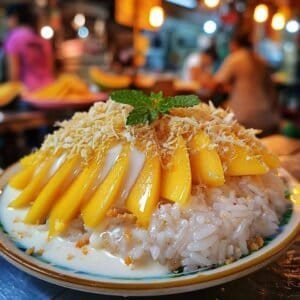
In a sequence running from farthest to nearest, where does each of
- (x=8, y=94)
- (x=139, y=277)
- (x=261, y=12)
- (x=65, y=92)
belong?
1. (x=261, y=12)
2. (x=65, y=92)
3. (x=8, y=94)
4. (x=139, y=277)

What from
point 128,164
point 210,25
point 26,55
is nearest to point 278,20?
point 210,25

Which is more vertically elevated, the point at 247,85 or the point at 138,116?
the point at 138,116

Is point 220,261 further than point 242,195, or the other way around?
point 242,195

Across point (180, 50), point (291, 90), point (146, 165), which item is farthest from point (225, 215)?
point (180, 50)

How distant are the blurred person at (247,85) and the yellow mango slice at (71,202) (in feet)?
10.5

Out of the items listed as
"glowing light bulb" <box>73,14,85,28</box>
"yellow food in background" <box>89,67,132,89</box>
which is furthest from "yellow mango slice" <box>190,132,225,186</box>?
"glowing light bulb" <box>73,14,85,28</box>

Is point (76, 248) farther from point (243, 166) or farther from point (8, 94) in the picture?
point (8, 94)

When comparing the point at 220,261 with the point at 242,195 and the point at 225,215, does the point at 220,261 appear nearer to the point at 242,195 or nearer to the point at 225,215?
the point at 225,215

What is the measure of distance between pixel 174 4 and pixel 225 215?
683 centimetres

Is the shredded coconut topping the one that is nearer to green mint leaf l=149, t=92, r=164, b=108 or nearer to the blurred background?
green mint leaf l=149, t=92, r=164, b=108

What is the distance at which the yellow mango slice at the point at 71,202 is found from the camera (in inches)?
40.4

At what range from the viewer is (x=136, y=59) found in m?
5.38

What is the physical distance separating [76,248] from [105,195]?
0.14 metres

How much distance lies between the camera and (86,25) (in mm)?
8336
